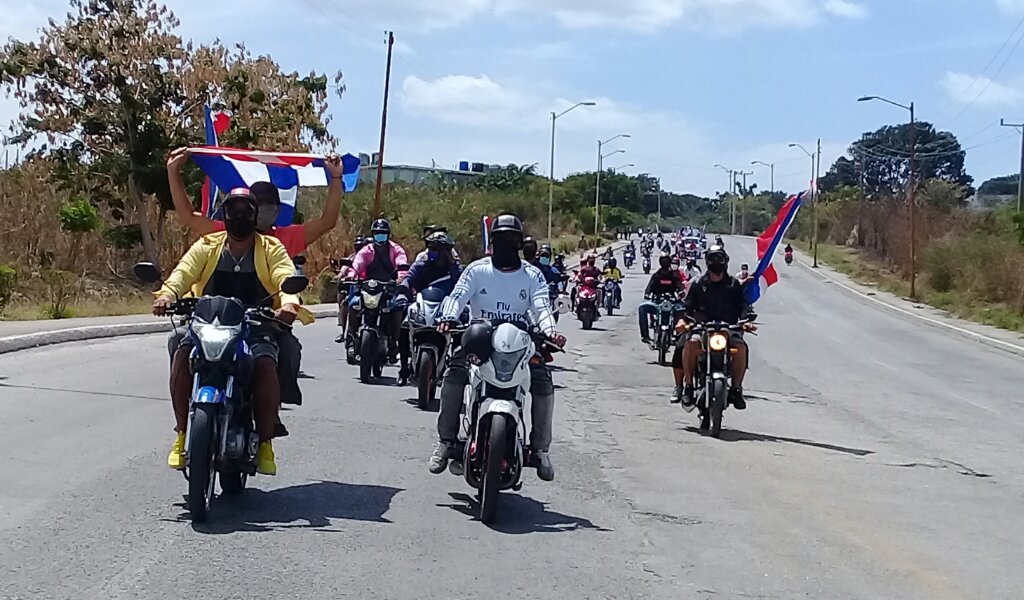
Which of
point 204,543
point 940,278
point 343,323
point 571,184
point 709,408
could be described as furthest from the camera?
point 571,184

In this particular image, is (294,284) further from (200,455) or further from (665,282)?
(665,282)

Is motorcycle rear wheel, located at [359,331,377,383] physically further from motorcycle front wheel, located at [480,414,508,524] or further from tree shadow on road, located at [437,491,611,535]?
motorcycle front wheel, located at [480,414,508,524]

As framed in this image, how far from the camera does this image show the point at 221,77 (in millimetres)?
36375

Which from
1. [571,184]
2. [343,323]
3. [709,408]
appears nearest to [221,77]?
[343,323]

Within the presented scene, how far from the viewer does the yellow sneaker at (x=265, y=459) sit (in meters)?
7.62

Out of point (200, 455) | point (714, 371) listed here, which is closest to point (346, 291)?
point (714, 371)

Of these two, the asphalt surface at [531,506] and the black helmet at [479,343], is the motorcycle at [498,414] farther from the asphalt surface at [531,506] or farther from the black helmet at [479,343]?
the asphalt surface at [531,506]

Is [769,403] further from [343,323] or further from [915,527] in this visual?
[915,527]

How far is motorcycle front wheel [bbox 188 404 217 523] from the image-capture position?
6.93m

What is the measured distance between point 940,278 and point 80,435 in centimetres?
4604

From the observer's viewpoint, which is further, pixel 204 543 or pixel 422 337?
pixel 422 337

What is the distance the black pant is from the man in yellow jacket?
992mm

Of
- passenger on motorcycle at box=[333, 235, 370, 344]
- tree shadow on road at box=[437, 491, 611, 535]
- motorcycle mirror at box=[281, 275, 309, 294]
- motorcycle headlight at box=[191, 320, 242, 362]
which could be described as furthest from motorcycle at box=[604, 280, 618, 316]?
motorcycle headlight at box=[191, 320, 242, 362]

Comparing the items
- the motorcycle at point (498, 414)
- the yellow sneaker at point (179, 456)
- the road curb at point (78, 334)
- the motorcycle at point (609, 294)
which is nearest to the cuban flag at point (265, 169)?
the motorcycle at point (498, 414)
